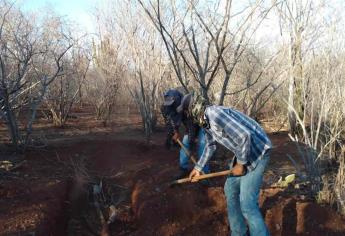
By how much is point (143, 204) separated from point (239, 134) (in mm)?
2144

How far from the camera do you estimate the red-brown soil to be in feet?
14.4

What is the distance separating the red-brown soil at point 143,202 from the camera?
4379mm

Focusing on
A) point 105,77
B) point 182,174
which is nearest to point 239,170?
point 182,174

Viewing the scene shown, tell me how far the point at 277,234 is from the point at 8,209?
3.03 meters

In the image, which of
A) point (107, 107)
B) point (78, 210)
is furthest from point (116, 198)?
point (107, 107)

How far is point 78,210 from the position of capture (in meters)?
5.41

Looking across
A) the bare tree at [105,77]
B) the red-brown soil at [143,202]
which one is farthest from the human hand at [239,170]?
the bare tree at [105,77]

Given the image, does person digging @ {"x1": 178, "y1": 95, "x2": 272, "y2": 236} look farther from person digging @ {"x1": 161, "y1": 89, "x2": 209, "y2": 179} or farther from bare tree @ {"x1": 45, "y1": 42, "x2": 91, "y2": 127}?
bare tree @ {"x1": 45, "y1": 42, "x2": 91, "y2": 127}

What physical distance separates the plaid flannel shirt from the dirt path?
1295mm

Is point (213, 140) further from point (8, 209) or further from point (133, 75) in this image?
→ point (133, 75)

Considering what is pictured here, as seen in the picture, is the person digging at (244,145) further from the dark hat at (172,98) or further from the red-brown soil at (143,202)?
the dark hat at (172,98)

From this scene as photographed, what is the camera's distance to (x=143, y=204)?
4984 millimetres

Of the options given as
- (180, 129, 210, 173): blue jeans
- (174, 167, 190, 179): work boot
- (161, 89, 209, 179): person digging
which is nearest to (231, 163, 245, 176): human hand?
(161, 89, 209, 179): person digging

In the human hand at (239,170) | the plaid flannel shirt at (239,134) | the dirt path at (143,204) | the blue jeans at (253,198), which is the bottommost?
the dirt path at (143,204)
